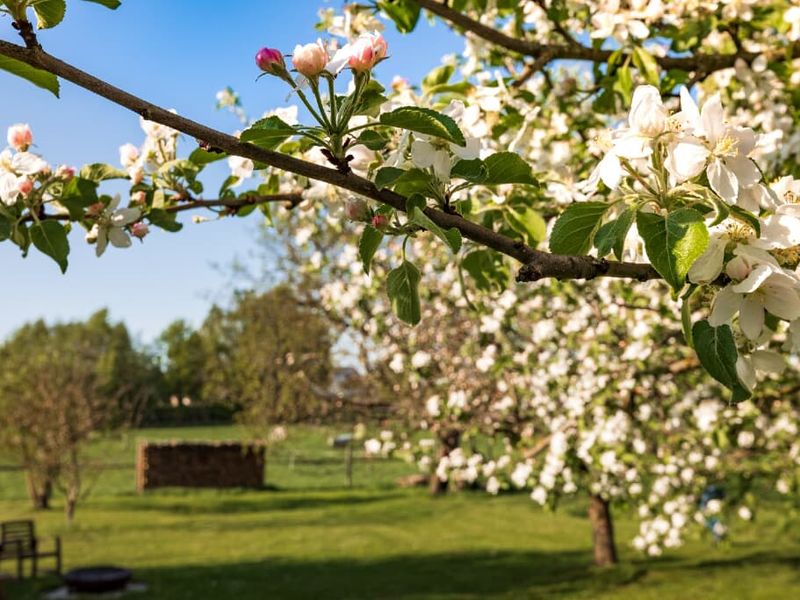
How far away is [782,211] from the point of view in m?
1.39

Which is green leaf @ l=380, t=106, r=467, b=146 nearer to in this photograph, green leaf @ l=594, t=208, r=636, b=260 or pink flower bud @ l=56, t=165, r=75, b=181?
green leaf @ l=594, t=208, r=636, b=260

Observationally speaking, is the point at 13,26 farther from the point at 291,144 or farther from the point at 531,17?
the point at 531,17

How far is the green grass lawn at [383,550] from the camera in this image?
1085 cm

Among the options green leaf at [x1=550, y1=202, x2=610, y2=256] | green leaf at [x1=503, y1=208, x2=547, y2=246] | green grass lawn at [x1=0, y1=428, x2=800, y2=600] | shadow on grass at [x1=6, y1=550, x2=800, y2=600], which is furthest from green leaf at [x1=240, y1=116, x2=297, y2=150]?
shadow on grass at [x1=6, y1=550, x2=800, y2=600]

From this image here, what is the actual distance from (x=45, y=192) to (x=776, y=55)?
3.34 m

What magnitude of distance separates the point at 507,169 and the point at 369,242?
11.2 inches

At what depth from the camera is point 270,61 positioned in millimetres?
1208

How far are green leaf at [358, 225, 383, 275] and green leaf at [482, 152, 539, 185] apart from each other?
8.4 inches

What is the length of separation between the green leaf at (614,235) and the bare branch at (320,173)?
2.8 inches

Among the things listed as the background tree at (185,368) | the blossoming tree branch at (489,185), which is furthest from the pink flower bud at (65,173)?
the background tree at (185,368)

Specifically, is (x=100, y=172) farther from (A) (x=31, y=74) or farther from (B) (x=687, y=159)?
(B) (x=687, y=159)

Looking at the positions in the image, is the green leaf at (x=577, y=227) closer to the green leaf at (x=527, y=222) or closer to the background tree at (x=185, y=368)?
the green leaf at (x=527, y=222)

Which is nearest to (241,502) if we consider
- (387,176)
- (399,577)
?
(399,577)

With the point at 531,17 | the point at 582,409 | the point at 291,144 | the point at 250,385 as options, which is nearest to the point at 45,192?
the point at 291,144
